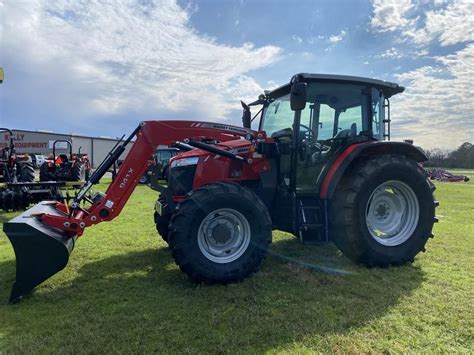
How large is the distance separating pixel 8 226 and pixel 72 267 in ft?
4.34

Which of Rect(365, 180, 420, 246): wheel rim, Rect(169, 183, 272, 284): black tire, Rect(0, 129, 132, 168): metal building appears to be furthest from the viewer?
Rect(0, 129, 132, 168): metal building

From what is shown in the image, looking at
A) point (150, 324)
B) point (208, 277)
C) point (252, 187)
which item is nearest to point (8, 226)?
point (150, 324)

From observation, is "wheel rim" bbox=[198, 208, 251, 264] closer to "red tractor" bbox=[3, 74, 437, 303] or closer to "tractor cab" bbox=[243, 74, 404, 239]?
"red tractor" bbox=[3, 74, 437, 303]

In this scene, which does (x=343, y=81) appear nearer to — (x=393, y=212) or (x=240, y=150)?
(x=240, y=150)

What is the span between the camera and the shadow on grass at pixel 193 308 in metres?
3.04

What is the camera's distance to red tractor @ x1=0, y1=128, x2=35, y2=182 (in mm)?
10346

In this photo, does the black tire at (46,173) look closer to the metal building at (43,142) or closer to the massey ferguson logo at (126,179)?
the massey ferguson logo at (126,179)

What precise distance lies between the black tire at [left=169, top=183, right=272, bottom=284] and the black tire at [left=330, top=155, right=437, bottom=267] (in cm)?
113

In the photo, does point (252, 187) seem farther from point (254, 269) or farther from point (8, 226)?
point (8, 226)

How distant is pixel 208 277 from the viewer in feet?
13.5

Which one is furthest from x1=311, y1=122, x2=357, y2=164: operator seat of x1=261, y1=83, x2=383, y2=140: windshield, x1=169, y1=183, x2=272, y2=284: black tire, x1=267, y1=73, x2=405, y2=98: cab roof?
x1=169, y1=183, x2=272, y2=284: black tire

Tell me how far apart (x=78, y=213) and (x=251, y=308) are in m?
2.45

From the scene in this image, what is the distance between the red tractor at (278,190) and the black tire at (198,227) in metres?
0.01

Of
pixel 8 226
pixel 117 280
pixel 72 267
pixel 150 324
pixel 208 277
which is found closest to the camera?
pixel 150 324
